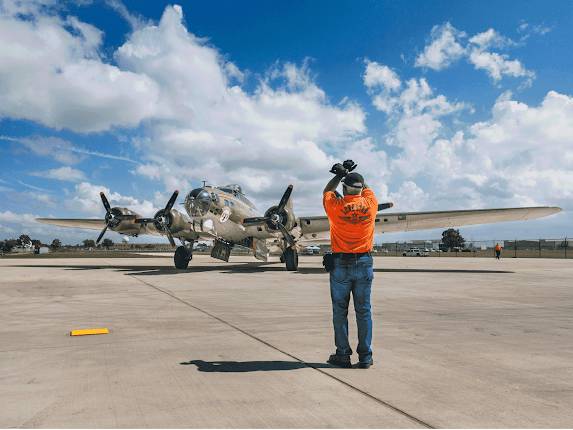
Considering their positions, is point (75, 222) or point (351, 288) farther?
point (75, 222)

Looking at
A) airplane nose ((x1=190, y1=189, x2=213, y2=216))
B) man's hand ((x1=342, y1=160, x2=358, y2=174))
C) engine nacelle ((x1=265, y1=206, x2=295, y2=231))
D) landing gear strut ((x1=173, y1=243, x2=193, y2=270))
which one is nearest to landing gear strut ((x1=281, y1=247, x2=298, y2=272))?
engine nacelle ((x1=265, y1=206, x2=295, y2=231))

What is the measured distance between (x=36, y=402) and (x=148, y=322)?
4065 mm

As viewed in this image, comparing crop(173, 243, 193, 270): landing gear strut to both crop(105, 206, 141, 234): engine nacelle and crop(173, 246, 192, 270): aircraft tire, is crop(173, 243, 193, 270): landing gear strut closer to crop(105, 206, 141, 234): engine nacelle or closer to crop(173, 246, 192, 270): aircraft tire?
crop(173, 246, 192, 270): aircraft tire

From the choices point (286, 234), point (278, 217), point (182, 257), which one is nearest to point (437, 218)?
point (286, 234)

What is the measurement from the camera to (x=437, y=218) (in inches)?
1032

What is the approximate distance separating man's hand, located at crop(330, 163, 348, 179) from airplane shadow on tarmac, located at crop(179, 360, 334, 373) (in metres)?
2.30

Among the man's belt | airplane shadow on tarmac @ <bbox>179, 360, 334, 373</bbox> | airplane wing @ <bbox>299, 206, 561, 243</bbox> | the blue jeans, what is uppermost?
airplane wing @ <bbox>299, 206, 561, 243</bbox>

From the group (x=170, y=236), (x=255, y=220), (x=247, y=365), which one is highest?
(x=255, y=220)

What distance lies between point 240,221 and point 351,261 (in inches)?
772

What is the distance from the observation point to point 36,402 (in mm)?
3490

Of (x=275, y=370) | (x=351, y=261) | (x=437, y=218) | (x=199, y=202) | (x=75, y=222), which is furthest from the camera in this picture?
(x=75, y=222)

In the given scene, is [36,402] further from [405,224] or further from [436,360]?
[405,224]

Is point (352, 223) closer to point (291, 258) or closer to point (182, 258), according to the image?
point (291, 258)

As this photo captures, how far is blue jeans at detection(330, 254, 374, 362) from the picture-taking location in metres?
4.86
